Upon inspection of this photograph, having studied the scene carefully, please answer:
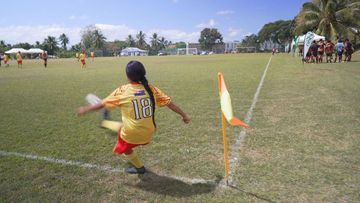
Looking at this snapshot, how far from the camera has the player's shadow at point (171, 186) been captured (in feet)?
10.8

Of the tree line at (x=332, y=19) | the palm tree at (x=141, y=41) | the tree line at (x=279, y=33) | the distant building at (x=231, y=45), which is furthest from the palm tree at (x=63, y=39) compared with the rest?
the tree line at (x=332, y=19)

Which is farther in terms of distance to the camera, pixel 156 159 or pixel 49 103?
pixel 49 103

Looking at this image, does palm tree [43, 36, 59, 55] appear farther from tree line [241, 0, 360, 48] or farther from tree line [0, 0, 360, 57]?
tree line [241, 0, 360, 48]

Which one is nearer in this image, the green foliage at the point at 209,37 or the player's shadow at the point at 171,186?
the player's shadow at the point at 171,186

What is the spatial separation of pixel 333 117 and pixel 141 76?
4911mm

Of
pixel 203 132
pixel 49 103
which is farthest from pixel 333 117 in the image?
pixel 49 103

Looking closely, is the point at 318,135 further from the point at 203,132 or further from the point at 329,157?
the point at 203,132

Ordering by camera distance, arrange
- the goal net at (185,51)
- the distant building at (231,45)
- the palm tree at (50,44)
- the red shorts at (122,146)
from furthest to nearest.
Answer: the distant building at (231,45) → the goal net at (185,51) → the palm tree at (50,44) → the red shorts at (122,146)

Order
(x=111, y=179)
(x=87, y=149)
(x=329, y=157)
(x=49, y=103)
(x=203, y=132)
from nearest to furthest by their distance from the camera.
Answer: (x=111, y=179)
(x=329, y=157)
(x=87, y=149)
(x=203, y=132)
(x=49, y=103)

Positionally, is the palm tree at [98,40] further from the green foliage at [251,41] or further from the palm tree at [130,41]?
the green foliage at [251,41]

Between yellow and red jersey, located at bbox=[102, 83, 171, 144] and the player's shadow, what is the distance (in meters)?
0.55

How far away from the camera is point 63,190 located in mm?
3369

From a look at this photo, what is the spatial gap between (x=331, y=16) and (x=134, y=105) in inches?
1719

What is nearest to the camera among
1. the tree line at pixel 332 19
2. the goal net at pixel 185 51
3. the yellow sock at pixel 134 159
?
the yellow sock at pixel 134 159
